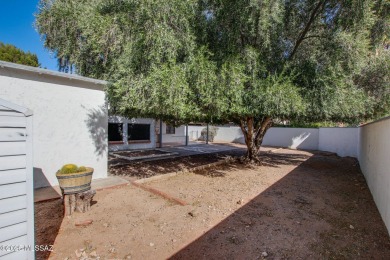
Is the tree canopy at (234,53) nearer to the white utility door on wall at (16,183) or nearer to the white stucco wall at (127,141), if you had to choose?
the white utility door on wall at (16,183)

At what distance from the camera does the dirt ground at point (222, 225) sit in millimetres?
3418

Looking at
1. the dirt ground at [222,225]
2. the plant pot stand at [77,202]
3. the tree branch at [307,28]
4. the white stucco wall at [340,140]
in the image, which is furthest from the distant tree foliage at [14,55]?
the white stucco wall at [340,140]

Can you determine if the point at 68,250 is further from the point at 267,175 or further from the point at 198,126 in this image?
the point at 198,126

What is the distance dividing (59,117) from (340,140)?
55.4ft

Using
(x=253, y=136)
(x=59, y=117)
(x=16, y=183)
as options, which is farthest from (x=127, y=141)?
(x=16, y=183)

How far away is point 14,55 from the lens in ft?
64.2

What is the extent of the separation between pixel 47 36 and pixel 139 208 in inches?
441

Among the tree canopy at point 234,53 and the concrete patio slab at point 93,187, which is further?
the tree canopy at point 234,53

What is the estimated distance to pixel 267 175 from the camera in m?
8.56

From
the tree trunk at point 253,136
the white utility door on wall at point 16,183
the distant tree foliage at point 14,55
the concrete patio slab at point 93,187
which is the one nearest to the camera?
the white utility door on wall at point 16,183

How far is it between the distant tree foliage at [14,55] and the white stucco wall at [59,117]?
1854cm

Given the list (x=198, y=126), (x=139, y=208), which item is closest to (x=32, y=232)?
(x=139, y=208)

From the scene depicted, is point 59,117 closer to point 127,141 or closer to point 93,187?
point 93,187

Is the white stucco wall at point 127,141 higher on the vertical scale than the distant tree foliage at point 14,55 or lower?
lower
